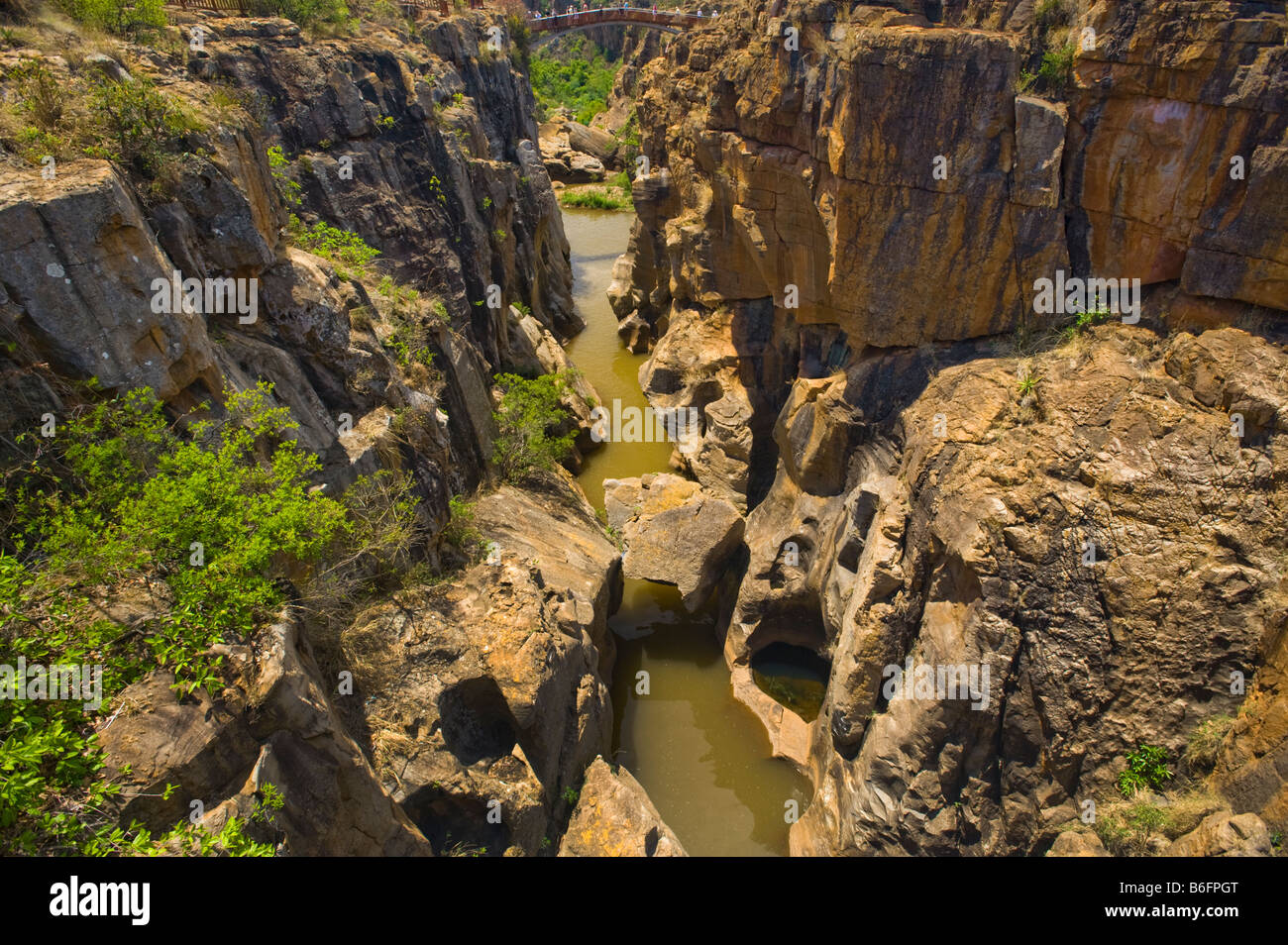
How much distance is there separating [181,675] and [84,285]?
10.9ft

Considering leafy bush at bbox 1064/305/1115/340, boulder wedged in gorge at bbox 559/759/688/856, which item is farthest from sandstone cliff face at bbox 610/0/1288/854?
boulder wedged in gorge at bbox 559/759/688/856

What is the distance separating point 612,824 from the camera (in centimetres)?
912

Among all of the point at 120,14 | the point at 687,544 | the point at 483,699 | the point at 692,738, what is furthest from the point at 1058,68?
the point at 120,14

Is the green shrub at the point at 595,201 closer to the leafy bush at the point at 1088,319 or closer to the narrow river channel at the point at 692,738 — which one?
the narrow river channel at the point at 692,738

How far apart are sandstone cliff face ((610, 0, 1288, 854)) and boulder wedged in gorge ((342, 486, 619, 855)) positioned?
13.7 feet

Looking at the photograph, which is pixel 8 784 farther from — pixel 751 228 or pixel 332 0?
pixel 332 0

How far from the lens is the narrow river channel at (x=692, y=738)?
36.9 ft

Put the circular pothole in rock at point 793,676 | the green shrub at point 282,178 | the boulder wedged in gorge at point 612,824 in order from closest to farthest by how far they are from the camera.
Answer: the boulder wedged in gorge at point 612,824
the green shrub at point 282,178
the circular pothole in rock at point 793,676

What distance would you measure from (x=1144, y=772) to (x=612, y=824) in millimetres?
6381

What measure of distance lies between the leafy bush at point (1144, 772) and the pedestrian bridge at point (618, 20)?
24.6 meters

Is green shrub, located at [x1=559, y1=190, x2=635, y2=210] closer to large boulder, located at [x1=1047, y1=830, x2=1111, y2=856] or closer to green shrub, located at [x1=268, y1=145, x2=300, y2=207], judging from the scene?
green shrub, located at [x1=268, y1=145, x2=300, y2=207]

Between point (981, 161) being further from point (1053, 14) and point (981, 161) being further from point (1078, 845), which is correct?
point (1078, 845)

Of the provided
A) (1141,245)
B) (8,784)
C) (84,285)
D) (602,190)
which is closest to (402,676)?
(8,784)

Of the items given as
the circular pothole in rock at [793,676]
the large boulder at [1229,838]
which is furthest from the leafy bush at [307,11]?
the large boulder at [1229,838]
